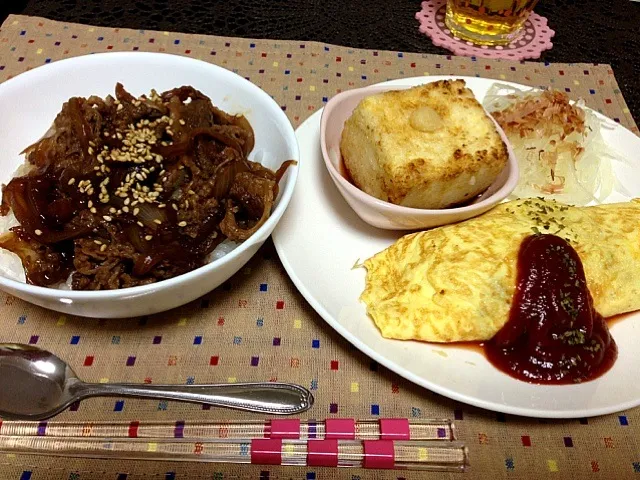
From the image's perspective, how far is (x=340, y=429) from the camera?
60.7 inches

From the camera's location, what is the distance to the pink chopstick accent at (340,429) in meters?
1.53

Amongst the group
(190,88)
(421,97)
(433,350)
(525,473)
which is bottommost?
(525,473)

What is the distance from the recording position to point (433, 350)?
5.57ft

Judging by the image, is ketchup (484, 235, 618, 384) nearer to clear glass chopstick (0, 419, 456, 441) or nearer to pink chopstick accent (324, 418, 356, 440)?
clear glass chopstick (0, 419, 456, 441)

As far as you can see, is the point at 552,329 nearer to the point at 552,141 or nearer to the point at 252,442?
the point at 252,442

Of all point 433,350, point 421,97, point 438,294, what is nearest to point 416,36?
point 421,97

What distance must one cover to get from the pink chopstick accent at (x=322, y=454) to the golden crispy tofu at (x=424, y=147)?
0.91 meters

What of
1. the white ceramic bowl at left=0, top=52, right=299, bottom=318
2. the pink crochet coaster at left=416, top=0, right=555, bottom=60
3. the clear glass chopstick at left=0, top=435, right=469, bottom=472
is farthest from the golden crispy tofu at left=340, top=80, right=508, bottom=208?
the pink crochet coaster at left=416, top=0, right=555, bottom=60

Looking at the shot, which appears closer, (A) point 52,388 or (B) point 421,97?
(A) point 52,388

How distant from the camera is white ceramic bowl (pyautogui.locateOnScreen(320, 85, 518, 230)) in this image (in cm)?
192

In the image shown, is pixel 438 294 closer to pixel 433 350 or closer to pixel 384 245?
pixel 433 350

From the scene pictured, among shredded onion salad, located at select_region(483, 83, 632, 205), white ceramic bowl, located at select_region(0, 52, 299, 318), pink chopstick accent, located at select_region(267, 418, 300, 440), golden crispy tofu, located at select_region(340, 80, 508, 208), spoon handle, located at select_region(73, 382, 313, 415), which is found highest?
white ceramic bowl, located at select_region(0, 52, 299, 318)

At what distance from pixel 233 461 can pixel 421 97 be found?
154cm

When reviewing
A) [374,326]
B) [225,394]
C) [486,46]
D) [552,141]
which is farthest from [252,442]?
[486,46]
